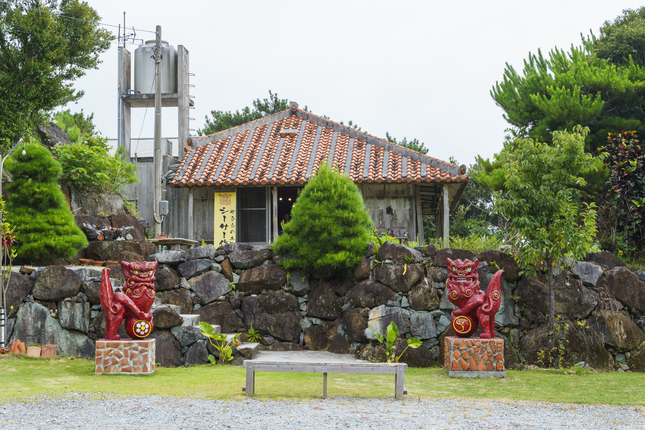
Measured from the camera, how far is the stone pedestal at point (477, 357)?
8164 millimetres

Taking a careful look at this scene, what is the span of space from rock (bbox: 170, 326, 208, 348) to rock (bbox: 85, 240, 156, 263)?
262 centimetres

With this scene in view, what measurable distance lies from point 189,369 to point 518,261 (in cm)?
548

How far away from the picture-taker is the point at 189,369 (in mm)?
8469

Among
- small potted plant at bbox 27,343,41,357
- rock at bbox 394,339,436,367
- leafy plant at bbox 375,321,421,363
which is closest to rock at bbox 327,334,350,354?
leafy plant at bbox 375,321,421,363

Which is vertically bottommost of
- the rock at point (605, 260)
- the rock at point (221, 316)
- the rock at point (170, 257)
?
the rock at point (221, 316)

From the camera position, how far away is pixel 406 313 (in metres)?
9.51

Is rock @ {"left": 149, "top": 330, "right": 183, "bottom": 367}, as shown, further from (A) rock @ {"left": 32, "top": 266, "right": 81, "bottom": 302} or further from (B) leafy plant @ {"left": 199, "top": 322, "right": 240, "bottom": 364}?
(A) rock @ {"left": 32, "top": 266, "right": 81, "bottom": 302}

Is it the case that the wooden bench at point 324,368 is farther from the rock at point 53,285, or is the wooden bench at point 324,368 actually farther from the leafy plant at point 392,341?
the rock at point 53,285

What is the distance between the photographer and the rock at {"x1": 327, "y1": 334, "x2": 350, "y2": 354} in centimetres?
985

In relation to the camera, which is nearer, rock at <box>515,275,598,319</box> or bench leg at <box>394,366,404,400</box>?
bench leg at <box>394,366,404,400</box>

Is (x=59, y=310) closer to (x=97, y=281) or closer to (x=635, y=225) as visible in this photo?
(x=97, y=281)

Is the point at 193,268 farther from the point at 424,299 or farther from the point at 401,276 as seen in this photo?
the point at 424,299

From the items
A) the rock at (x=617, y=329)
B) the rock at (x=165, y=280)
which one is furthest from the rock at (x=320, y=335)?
the rock at (x=617, y=329)

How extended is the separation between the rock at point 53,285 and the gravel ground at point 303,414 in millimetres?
3657
